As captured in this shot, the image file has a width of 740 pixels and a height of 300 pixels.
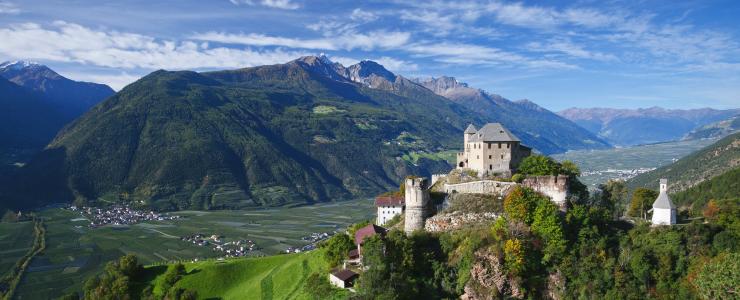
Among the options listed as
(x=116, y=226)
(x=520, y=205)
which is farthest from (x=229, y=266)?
(x=116, y=226)

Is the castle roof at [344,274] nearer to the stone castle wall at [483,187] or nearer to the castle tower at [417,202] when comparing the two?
the castle tower at [417,202]

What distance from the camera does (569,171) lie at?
2803 inches

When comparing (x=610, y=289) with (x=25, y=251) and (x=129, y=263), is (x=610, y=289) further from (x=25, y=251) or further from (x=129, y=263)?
(x=25, y=251)

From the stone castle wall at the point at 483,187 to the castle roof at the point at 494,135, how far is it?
27.9ft

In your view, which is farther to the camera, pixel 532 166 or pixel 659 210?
pixel 532 166

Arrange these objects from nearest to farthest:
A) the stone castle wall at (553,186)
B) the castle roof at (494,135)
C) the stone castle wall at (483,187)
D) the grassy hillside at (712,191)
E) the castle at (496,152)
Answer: the stone castle wall at (553,186) → the stone castle wall at (483,187) → the castle at (496,152) → the castle roof at (494,135) → the grassy hillside at (712,191)

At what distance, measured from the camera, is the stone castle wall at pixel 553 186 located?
60.3m

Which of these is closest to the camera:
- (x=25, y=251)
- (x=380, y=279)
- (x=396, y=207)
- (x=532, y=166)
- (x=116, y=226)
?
(x=380, y=279)

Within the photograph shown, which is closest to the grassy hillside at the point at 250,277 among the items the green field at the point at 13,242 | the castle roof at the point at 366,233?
the castle roof at the point at 366,233

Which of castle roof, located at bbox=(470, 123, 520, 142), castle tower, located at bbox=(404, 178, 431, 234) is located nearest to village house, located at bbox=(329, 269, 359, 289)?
castle tower, located at bbox=(404, 178, 431, 234)

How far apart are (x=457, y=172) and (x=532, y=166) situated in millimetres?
10480

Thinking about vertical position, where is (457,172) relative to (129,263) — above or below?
above

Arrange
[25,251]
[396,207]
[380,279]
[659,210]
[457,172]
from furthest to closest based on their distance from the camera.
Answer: [25,251], [396,207], [457,172], [659,210], [380,279]

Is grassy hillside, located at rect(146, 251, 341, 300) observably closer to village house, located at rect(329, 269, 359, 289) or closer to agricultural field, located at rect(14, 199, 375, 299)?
village house, located at rect(329, 269, 359, 289)
